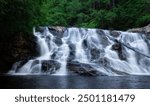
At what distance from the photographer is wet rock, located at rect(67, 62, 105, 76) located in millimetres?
20487

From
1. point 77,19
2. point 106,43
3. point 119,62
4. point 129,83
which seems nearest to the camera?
point 129,83

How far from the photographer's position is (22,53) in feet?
79.3

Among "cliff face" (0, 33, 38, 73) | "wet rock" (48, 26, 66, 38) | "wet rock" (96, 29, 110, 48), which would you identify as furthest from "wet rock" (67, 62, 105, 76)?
"wet rock" (48, 26, 66, 38)

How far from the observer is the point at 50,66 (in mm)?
21734

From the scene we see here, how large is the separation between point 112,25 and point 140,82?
22630mm

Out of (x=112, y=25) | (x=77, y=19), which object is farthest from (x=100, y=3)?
(x=112, y=25)

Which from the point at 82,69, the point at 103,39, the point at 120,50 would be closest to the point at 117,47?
the point at 120,50

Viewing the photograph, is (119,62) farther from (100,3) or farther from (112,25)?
(100,3)

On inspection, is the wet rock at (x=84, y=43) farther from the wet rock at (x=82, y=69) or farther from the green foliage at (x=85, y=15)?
the wet rock at (x=82, y=69)

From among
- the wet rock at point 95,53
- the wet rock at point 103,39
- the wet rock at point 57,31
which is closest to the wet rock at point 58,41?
the wet rock at point 57,31

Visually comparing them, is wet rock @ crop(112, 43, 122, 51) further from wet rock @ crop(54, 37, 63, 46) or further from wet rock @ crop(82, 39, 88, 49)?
wet rock @ crop(54, 37, 63, 46)

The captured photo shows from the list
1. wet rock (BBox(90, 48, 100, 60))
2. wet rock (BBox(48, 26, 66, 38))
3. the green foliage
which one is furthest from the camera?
wet rock (BBox(48, 26, 66, 38))

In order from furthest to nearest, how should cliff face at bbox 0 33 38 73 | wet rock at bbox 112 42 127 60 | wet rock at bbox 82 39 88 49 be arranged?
wet rock at bbox 82 39 88 49, wet rock at bbox 112 42 127 60, cliff face at bbox 0 33 38 73

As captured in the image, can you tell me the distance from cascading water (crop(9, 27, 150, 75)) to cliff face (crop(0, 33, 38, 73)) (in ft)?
2.43
